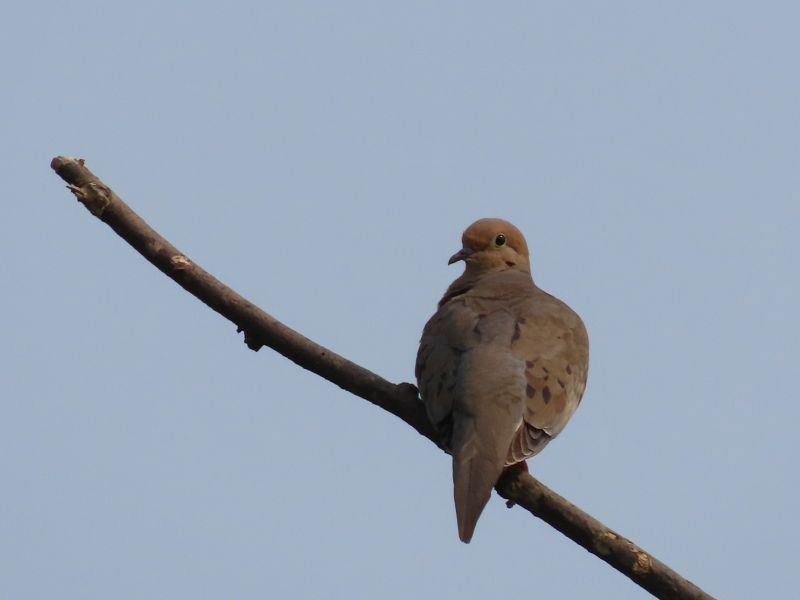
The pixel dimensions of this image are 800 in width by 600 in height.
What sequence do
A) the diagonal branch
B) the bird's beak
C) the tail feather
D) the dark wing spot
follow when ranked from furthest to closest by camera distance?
the bird's beak
the dark wing spot
the tail feather
the diagonal branch

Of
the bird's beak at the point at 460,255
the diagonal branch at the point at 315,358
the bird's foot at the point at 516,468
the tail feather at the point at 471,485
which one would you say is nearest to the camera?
the diagonal branch at the point at 315,358

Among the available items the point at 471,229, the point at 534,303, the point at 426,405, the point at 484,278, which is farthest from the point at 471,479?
the point at 471,229

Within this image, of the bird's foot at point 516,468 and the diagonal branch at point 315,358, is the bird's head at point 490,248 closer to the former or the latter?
the bird's foot at point 516,468

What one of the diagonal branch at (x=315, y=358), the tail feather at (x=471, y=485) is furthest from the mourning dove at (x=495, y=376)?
the diagonal branch at (x=315, y=358)

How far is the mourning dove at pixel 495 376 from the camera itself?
4402 mm

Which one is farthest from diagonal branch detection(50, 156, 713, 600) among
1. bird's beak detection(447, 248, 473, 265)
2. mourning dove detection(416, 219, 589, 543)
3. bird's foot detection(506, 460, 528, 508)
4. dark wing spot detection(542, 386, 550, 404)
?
bird's beak detection(447, 248, 473, 265)

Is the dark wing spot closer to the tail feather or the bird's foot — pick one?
the bird's foot

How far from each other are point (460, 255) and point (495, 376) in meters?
1.83

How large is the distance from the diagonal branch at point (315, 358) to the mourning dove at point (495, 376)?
17cm

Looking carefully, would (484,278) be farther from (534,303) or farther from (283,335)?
(283,335)

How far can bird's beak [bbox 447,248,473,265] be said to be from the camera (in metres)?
6.48

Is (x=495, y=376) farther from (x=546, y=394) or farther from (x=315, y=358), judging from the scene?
(x=315, y=358)

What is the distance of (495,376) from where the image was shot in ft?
15.6

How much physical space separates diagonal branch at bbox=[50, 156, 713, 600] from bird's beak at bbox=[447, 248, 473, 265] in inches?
86.9
